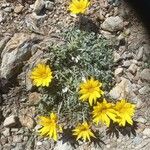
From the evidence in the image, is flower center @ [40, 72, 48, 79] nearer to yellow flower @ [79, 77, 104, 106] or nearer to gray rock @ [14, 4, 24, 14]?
yellow flower @ [79, 77, 104, 106]

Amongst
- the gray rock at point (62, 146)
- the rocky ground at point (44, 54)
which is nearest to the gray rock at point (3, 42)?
the rocky ground at point (44, 54)

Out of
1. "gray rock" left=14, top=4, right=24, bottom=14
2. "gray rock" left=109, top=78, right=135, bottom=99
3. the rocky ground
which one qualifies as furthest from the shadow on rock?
"gray rock" left=14, top=4, right=24, bottom=14

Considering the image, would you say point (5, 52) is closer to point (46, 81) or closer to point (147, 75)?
point (46, 81)

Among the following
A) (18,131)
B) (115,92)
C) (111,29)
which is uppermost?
(111,29)

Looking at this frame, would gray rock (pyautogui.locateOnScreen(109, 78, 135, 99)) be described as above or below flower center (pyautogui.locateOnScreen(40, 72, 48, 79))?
below

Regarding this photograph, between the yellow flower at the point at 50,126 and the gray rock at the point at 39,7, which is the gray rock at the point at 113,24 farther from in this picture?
the yellow flower at the point at 50,126

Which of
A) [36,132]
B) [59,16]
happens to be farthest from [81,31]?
[36,132]
